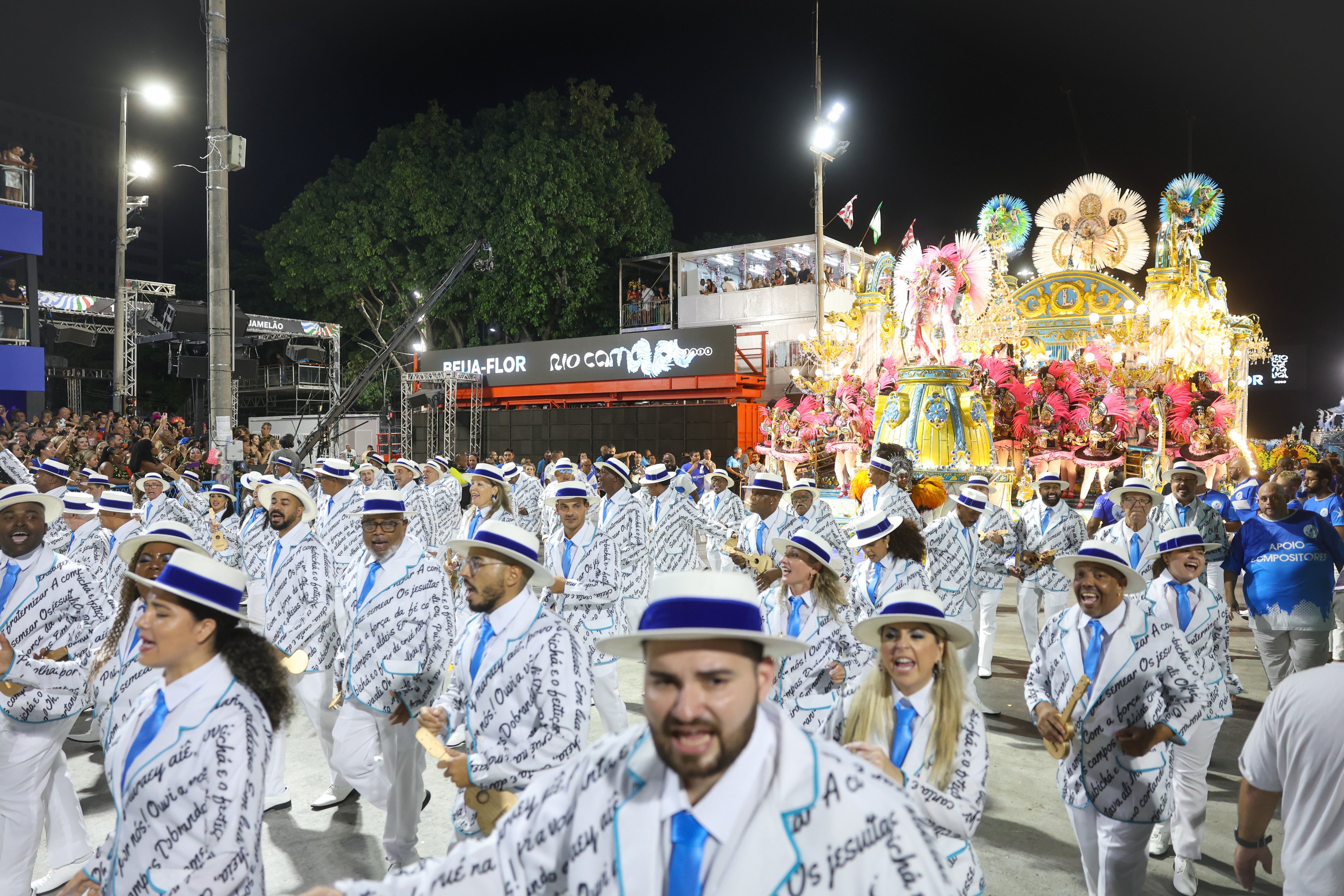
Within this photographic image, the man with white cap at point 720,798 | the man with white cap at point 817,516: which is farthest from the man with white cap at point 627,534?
the man with white cap at point 720,798

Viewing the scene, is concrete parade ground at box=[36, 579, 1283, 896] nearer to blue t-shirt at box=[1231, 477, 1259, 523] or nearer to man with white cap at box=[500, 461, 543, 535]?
blue t-shirt at box=[1231, 477, 1259, 523]

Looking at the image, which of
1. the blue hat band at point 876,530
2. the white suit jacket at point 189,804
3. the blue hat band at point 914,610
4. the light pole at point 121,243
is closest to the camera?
the white suit jacket at point 189,804

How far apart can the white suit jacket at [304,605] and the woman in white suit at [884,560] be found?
336 centimetres

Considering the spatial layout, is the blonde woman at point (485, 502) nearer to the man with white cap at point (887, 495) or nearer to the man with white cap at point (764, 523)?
the man with white cap at point (764, 523)

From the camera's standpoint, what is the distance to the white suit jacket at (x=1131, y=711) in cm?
355

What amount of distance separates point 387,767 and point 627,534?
3.46 meters

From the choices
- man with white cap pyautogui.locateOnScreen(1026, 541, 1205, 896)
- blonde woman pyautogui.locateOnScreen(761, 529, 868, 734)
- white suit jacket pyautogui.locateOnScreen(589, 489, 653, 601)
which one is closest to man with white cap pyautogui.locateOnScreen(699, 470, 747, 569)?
white suit jacket pyautogui.locateOnScreen(589, 489, 653, 601)

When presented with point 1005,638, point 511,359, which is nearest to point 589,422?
point 511,359

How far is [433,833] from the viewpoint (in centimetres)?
507

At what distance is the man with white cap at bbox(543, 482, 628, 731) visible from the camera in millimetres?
6297

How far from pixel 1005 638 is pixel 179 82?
20.3 m

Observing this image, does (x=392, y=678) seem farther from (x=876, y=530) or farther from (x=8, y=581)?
(x=876, y=530)

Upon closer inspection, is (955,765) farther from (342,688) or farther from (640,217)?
(640,217)

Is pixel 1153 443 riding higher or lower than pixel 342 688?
higher
